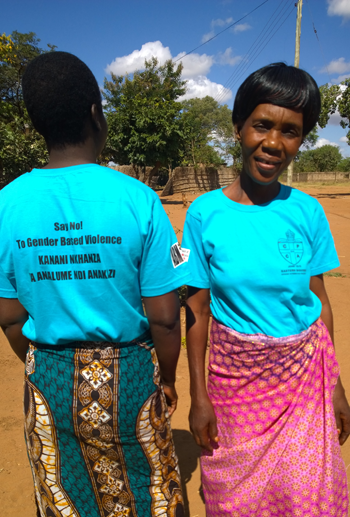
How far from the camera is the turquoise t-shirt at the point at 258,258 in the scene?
1390 millimetres

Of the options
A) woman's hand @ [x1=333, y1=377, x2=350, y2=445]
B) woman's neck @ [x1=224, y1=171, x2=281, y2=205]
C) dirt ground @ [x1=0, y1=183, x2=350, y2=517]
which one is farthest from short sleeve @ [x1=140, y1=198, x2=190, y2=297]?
dirt ground @ [x1=0, y1=183, x2=350, y2=517]

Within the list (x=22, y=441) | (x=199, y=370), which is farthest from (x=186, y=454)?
(x=199, y=370)

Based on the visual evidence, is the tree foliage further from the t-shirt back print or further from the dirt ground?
the t-shirt back print

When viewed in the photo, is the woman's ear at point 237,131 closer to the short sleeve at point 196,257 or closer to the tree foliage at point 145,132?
the short sleeve at point 196,257

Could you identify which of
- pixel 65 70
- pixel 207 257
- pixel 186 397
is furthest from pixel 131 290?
pixel 186 397

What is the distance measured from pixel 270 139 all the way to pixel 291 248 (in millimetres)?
408

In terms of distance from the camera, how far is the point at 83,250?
1.20 metres

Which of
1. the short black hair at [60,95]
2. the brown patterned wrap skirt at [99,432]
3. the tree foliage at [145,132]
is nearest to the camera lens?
the short black hair at [60,95]

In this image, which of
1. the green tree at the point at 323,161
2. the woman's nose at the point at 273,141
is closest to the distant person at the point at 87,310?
the woman's nose at the point at 273,141

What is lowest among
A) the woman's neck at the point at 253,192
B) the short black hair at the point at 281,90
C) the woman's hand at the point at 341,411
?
the woman's hand at the point at 341,411

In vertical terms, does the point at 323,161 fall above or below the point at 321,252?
above

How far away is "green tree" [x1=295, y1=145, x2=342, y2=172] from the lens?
49.8m

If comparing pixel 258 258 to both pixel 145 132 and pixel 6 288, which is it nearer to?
pixel 6 288

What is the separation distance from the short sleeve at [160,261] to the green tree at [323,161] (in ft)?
166
